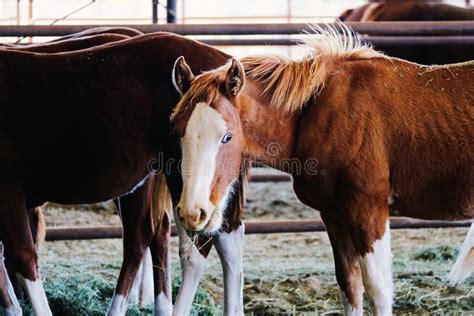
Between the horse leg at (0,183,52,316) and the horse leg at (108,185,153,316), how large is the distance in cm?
57

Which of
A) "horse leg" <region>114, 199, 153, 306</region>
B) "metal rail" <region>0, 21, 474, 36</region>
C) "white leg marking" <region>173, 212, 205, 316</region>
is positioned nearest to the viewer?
"white leg marking" <region>173, 212, 205, 316</region>

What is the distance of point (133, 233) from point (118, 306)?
426 millimetres

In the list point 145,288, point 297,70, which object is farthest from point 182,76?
point 145,288

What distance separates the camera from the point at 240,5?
15.8m

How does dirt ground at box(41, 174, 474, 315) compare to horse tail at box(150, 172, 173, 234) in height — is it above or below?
below

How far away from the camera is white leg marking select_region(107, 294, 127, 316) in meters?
4.58

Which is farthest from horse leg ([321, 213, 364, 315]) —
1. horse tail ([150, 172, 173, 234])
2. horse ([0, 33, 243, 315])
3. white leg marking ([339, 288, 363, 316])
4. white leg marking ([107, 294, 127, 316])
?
white leg marking ([107, 294, 127, 316])

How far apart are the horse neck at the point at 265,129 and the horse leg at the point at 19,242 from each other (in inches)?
49.0

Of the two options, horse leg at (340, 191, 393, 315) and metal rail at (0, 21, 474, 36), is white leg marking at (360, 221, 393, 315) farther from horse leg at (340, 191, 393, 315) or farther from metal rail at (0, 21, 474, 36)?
metal rail at (0, 21, 474, 36)

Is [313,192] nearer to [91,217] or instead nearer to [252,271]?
[252,271]

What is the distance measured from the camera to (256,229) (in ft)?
19.1

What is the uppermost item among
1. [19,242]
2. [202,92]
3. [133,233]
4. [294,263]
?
[202,92]

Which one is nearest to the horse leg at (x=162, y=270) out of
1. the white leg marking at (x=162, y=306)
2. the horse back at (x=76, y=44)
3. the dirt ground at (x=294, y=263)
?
the white leg marking at (x=162, y=306)

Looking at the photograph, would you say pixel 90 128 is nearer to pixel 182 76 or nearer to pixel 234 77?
pixel 182 76
